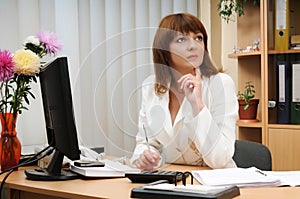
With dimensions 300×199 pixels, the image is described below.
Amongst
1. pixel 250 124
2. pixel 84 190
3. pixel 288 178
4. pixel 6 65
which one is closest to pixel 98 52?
pixel 6 65

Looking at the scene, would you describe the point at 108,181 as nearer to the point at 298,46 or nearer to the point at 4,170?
the point at 4,170

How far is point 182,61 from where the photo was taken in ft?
5.53

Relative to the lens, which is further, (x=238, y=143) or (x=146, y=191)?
(x=238, y=143)

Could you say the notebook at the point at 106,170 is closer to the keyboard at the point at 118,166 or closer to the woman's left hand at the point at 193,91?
the keyboard at the point at 118,166

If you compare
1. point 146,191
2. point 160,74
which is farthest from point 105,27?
point 146,191

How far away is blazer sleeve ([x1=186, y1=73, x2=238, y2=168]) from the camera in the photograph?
1630 mm

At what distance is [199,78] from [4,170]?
81 centimetres

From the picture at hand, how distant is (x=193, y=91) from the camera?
1625 mm

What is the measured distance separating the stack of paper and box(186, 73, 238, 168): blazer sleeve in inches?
6.8

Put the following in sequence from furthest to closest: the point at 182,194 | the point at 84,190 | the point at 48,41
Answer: the point at 48,41 → the point at 84,190 → the point at 182,194

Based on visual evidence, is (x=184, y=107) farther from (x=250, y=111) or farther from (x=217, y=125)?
(x=250, y=111)

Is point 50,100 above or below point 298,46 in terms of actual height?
below

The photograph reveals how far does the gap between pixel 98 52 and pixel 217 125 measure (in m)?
0.50

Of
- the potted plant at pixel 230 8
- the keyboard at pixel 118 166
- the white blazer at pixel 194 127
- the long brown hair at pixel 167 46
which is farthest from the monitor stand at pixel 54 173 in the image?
the potted plant at pixel 230 8
